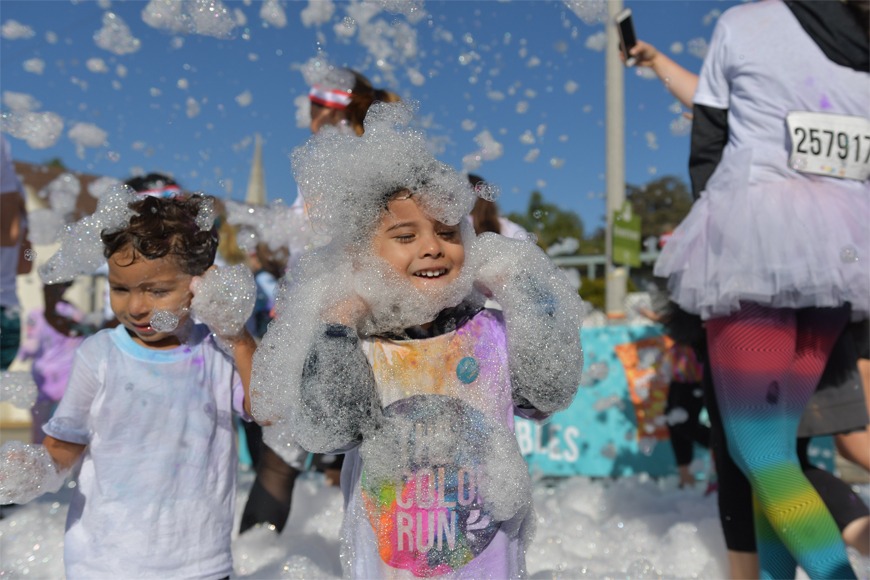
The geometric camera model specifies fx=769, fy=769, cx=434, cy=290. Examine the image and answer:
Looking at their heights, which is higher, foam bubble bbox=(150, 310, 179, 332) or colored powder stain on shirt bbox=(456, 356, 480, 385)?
foam bubble bbox=(150, 310, 179, 332)

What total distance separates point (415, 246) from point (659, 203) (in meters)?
9.44

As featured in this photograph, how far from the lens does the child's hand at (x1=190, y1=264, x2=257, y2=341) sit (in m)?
1.68

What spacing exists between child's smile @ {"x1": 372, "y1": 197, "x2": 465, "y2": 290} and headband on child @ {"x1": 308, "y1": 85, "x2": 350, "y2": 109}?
1331 millimetres

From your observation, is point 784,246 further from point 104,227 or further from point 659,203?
point 659,203

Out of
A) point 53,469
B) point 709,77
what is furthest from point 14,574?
point 709,77

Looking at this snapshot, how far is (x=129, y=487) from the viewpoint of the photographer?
1.69 metres

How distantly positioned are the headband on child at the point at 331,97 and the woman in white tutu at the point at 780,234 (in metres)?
1.19

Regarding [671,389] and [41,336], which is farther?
[41,336]

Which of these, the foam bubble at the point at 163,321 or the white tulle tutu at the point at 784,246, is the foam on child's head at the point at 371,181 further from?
the white tulle tutu at the point at 784,246

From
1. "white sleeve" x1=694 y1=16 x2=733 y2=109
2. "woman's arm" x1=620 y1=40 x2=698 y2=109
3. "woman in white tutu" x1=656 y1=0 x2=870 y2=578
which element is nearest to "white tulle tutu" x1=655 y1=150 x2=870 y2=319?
"woman in white tutu" x1=656 y1=0 x2=870 y2=578

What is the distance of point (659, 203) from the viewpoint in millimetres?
10289

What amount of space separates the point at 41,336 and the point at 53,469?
9.47ft

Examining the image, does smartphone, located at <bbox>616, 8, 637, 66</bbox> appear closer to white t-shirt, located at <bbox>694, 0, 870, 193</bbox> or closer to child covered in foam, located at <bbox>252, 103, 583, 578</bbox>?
white t-shirt, located at <bbox>694, 0, 870, 193</bbox>

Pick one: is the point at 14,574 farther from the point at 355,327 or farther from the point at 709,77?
the point at 709,77
